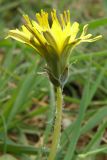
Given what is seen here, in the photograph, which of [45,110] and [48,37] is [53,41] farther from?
[45,110]

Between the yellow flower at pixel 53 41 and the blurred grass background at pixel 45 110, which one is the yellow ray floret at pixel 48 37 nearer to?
the yellow flower at pixel 53 41

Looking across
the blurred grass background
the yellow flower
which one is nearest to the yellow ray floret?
the yellow flower

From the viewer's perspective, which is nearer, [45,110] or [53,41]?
[53,41]

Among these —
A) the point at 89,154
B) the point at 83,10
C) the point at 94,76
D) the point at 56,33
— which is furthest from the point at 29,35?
the point at 83,10

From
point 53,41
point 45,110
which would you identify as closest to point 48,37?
point 53,41

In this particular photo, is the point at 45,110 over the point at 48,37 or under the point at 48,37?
under

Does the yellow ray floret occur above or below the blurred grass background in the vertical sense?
above

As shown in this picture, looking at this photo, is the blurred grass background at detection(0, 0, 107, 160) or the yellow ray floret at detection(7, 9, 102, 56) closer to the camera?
the yellow ray floret at detection(7, 9, 102, 56)

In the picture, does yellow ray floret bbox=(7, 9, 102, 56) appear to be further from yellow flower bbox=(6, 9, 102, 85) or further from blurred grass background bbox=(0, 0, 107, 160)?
blurred grass background bbox=(0, 0, 107, 160)
